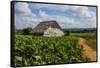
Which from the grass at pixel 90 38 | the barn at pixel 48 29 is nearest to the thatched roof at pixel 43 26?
the barn at pixel 48 29

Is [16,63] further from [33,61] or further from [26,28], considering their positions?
[26,28]

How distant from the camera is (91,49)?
2.81m

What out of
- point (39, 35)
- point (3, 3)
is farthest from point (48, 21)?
point (3, 3)

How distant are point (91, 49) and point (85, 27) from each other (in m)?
0.28

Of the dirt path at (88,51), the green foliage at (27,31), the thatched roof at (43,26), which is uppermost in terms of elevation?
the thatched roof at (43,26)

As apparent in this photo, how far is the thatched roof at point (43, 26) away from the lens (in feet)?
8.37

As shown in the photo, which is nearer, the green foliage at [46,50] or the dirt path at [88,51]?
the green foliage at [46,50]

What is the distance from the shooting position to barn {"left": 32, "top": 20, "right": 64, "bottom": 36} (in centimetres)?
256

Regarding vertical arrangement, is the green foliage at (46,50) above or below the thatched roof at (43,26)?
below

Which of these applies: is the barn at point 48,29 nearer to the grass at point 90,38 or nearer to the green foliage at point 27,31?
the green foliage at point 27,31

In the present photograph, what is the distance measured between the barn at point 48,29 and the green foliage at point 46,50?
0.17ft

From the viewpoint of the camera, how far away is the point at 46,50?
2.59 meters

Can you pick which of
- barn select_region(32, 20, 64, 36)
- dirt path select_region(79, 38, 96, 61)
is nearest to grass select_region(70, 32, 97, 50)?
dirt path select_region(79, 38, 96, 61)

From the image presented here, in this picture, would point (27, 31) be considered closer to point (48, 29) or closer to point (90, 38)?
point (48, 29)
